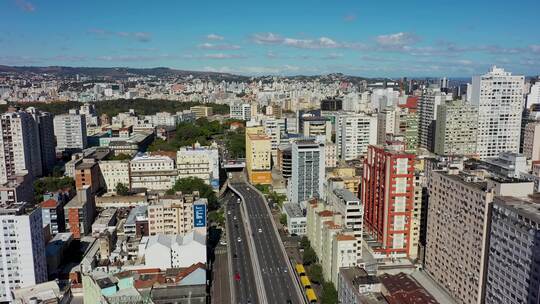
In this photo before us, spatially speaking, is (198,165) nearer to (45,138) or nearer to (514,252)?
(45,138)

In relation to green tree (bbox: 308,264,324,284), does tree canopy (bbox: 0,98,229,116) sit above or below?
above

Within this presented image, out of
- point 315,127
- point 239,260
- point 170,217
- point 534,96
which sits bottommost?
point 239,260

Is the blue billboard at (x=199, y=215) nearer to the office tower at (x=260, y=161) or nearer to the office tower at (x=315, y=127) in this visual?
the office tower at (x=260, y=161)

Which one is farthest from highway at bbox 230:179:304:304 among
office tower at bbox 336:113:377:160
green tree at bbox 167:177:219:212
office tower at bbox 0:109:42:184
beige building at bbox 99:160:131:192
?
office tower at bbox 0:109:42:184

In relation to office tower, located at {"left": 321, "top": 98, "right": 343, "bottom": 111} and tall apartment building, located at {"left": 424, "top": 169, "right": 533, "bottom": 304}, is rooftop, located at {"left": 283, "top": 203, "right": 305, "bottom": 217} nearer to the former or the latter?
tall apartment building, located at {"left": 424, "top": 169, "right": 533, "bottom": 304}

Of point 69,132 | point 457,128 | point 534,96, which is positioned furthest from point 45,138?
point 534,96

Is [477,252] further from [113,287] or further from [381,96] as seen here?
[381,96]

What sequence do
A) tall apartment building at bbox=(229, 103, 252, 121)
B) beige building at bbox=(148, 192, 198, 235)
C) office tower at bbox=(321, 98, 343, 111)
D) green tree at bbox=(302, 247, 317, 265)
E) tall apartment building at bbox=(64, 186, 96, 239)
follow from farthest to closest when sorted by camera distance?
tall apartment building at bbox=(229, 103, 252, 121) < office tower at bbox=(321, 98, 343, 111) < tall apartment building at bbox=(64, 186, 96, 239) < beige building at bbox=(148, 192, 198, 235) < green tree at bbox=(302, 247, 317, 265)

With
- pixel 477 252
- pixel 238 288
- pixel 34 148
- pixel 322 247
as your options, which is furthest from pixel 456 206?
pixel 34 148
